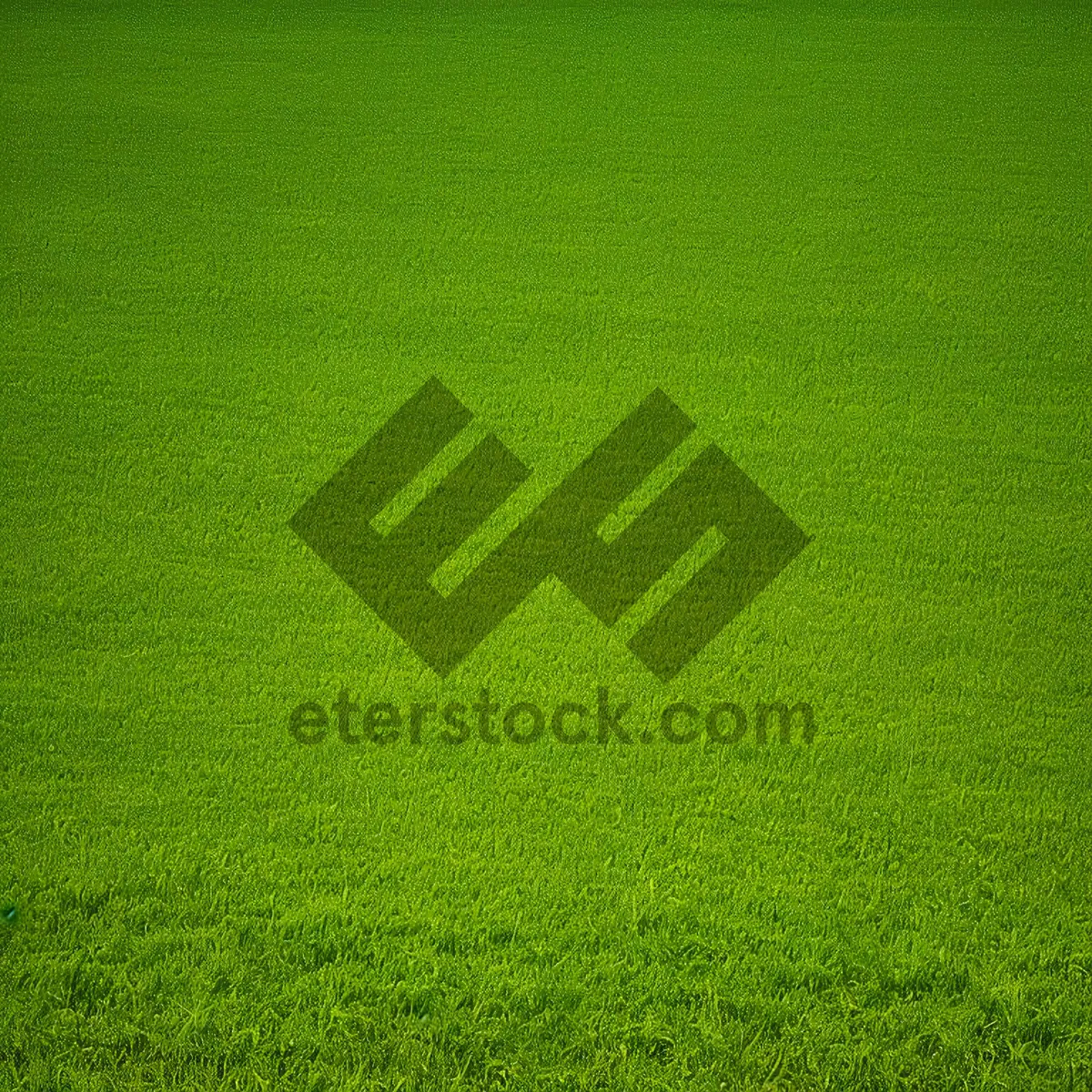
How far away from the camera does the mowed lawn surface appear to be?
7.08 feet

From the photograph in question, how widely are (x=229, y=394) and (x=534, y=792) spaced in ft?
7.24

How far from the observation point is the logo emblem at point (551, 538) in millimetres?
3223

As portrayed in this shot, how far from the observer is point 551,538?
354cm

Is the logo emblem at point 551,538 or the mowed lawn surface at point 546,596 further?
the logo emblem at point 551,538

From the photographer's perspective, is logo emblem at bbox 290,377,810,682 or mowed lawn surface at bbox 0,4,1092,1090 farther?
logo emblem at bbox 290,377,810,682

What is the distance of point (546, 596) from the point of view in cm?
332

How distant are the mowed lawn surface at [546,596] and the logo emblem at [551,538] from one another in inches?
2.9

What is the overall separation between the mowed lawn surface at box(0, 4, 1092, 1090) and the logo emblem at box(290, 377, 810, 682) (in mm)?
73

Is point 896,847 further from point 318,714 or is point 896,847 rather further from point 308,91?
point 308,91

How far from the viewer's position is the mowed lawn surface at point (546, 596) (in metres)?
2.16

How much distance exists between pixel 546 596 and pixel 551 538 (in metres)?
0.28

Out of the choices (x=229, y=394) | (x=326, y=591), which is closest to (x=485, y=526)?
(x=326, y=591)

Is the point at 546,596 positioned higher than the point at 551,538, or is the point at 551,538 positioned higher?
the point at 551,538

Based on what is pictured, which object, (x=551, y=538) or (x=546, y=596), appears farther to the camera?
(x=551, y=538)
